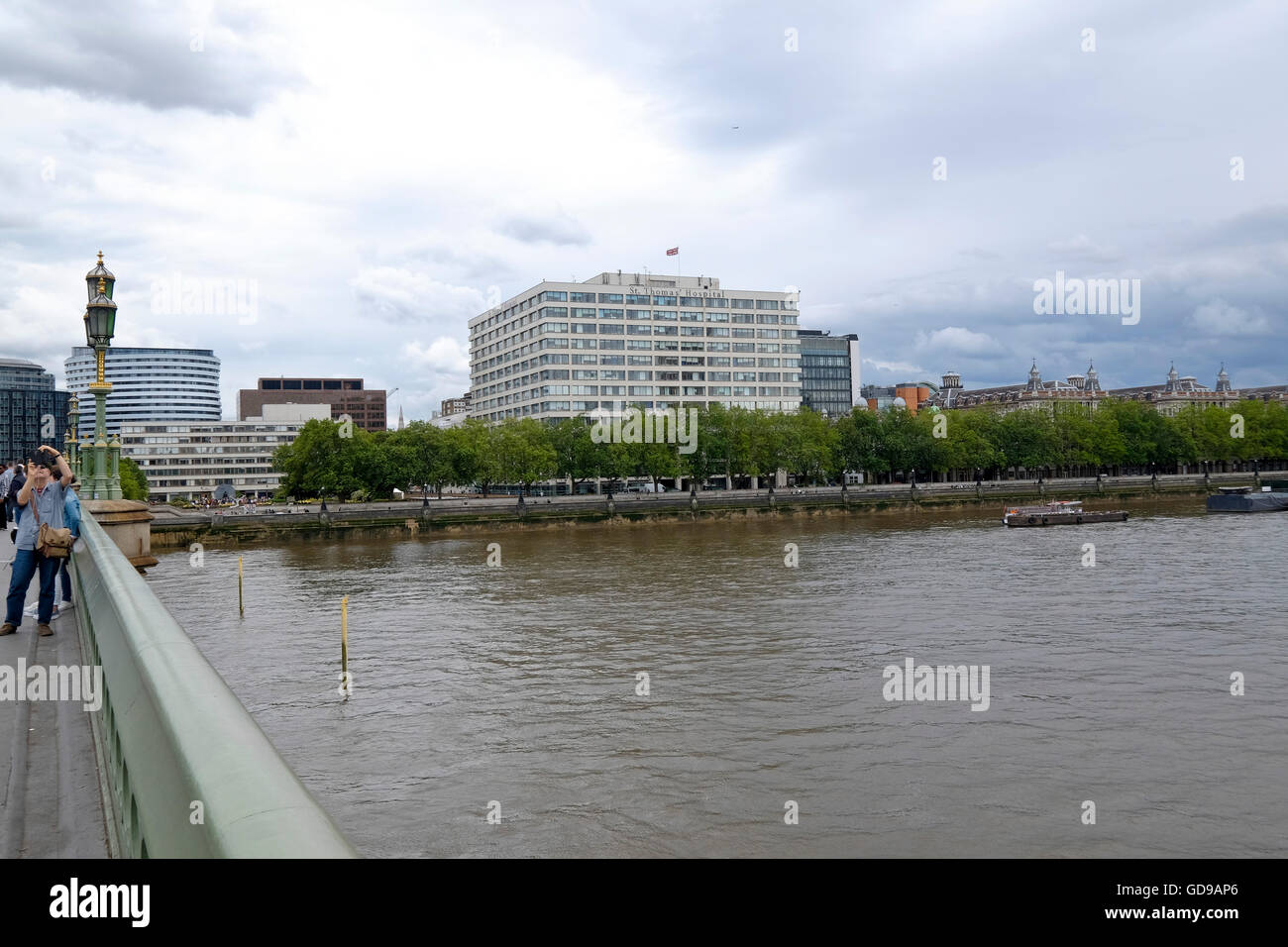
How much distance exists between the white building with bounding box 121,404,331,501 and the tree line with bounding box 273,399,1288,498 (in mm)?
85928

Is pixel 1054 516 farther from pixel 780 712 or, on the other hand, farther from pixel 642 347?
pixel 642 347

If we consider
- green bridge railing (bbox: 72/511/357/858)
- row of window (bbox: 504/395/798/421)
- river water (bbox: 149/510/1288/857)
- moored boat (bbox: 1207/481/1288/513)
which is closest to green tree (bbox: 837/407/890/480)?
row of window (bbox: 504/395/798/421)

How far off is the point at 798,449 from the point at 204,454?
125043 mm

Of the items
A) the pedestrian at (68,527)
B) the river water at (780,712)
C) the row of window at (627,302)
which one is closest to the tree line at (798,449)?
the row of window at (627,302)

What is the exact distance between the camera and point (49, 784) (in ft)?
18.8

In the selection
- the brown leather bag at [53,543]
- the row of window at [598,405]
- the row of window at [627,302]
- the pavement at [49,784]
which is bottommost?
the pavement at [49,784]

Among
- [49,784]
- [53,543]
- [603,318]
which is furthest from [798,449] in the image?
[49,784]

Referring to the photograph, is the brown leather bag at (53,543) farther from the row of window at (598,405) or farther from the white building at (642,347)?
the white building at (642,347)

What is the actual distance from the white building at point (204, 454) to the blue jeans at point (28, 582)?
180963 mm

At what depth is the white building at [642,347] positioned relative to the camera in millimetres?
143500

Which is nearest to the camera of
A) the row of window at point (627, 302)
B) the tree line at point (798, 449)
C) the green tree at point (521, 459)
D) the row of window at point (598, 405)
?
the tree line at point (798, 449)

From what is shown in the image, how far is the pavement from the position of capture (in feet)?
15.9

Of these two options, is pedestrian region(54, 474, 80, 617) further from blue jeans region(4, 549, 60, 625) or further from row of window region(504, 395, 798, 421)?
row of window region(504, 395, 798, 421)
